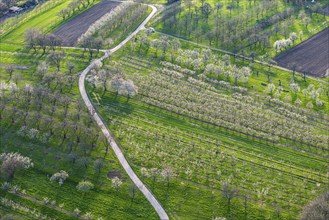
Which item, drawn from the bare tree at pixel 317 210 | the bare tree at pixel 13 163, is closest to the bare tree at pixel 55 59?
the bare tree at pixel 13 163

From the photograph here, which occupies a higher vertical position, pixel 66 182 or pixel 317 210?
pixel 317 210

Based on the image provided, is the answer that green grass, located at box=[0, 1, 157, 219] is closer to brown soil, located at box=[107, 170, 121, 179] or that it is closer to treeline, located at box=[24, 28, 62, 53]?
brown soil, located at box=[107, 170, 121, 179]

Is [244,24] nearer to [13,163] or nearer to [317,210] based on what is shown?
[317,210]

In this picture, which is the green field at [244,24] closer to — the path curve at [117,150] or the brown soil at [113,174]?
the path curve at [117,150]

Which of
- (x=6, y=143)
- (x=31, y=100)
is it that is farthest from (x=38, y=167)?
(x=31, y=100)

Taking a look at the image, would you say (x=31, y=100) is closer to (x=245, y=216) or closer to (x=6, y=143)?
(x=6, y=143)

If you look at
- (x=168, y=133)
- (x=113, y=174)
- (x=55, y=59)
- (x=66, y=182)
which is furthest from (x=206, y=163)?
(x=55, y=59)

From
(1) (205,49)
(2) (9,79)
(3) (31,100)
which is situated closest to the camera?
(3) (31,100)
